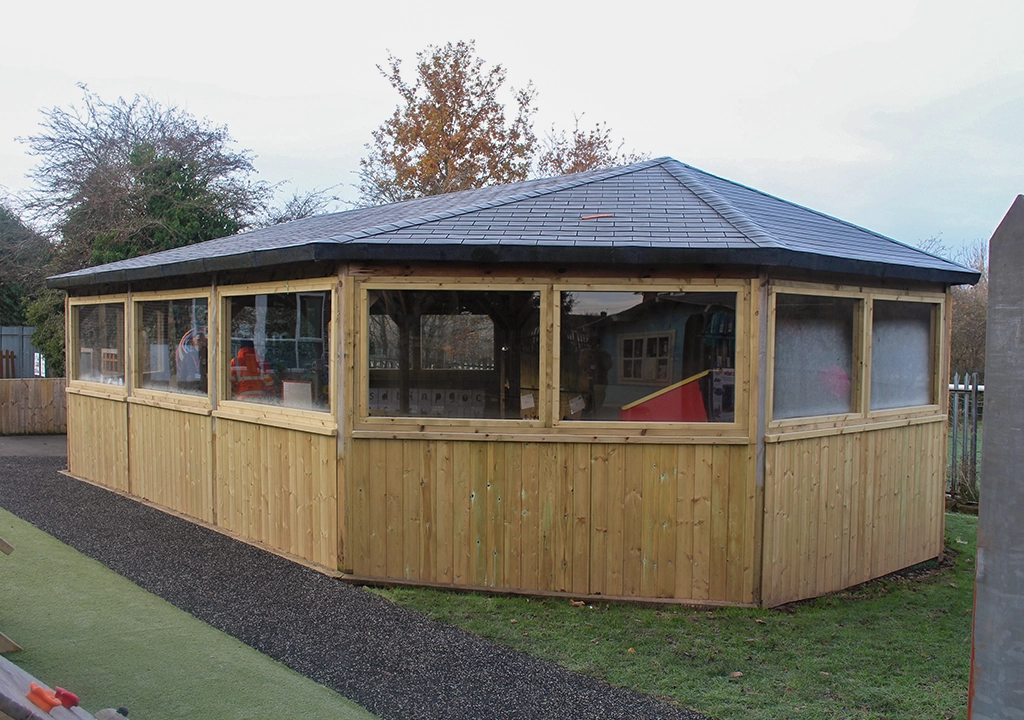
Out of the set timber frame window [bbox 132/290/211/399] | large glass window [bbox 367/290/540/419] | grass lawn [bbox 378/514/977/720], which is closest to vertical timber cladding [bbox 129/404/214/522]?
timber frame window [bbox 132/290/211/399]

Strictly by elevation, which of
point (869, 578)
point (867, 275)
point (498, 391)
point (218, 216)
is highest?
point (218, 216)

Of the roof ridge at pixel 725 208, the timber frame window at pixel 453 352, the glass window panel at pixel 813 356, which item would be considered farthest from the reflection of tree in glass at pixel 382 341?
the glass window panel at pixel 813 356

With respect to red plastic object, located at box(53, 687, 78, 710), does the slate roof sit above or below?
above

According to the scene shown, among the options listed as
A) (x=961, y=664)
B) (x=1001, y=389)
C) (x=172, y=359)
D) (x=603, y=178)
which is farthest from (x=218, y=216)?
(x=1001, y=389)

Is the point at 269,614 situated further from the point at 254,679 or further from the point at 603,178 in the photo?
the point at 603,178

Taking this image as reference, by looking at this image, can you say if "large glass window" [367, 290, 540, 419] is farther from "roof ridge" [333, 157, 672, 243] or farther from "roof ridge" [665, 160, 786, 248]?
"roof ridge" [665, 160, 786, 248]

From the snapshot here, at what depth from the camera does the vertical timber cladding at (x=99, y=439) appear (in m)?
10.0

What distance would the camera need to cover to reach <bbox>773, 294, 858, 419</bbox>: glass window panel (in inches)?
245

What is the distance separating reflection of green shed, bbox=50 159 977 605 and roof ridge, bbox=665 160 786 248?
0.15 feet

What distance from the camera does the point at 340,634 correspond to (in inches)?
207

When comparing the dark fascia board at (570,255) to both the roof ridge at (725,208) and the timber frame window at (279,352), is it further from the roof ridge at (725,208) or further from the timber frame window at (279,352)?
the timber frame window at (279,352)

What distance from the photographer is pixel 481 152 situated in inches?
956

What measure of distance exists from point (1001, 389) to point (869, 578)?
5.80m

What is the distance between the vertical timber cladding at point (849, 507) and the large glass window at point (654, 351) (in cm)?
67
